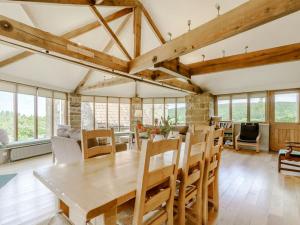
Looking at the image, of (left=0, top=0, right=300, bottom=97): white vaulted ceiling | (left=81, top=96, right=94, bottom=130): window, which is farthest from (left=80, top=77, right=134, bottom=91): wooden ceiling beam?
A: (left=81, top=96, right=94, bottom=130): window

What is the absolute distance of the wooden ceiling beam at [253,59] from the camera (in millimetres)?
3084

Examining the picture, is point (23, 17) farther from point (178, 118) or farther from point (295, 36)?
point (178, 118)

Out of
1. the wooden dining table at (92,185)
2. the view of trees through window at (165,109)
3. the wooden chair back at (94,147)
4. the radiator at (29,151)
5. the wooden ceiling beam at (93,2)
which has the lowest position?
the radiator at (29,151)

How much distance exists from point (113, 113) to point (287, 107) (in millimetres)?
7047

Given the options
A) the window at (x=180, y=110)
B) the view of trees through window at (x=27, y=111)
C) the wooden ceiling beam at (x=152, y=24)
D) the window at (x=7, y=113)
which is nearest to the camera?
the wooden ceiling beam at (x=152, y=24)

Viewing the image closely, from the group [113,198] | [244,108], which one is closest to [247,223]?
[113,198]

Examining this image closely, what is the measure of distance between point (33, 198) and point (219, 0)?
4.29m

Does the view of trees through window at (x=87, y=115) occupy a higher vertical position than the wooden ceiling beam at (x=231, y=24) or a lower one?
lower

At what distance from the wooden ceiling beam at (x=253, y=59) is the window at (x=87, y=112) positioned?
5.19 m

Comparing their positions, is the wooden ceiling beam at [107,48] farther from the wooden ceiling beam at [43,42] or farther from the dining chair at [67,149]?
the dining chair at [67,149]

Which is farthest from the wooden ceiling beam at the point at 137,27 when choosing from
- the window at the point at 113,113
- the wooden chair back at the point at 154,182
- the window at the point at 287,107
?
the window at the point at 287,107

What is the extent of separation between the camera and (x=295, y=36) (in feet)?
11.6

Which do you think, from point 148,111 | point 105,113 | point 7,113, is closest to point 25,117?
point 7,113

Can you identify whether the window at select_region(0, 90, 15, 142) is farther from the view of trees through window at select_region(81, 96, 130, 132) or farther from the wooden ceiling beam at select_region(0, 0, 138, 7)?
the wooden ceiling beam at select_region(0, 0, 138, 7)
